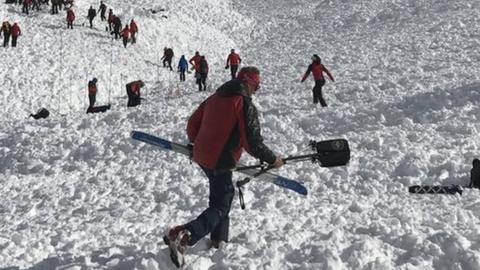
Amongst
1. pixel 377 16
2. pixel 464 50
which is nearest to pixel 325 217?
pixel 464 50

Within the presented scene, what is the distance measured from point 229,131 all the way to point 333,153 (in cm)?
139

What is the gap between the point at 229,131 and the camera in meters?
5.11

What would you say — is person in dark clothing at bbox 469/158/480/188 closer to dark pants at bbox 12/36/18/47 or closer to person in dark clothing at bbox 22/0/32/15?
dark pants at bbox 12/36/18/47

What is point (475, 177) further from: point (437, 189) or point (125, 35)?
point (125, 35)

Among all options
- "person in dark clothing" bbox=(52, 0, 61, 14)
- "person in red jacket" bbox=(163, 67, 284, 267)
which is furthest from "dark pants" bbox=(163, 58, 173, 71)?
"person in red jacket" bbox=(163, 67, 284, 267)

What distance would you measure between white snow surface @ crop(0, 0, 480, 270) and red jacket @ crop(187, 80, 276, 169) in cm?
106

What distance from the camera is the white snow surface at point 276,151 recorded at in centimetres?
583

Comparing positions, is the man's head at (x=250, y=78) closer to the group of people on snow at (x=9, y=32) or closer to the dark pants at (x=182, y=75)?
the dark pants at (x=182, y=75)

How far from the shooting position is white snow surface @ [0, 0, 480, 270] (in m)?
5.83

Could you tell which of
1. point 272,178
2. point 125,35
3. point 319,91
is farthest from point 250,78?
point 125,35

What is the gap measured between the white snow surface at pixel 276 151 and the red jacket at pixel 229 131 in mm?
1057

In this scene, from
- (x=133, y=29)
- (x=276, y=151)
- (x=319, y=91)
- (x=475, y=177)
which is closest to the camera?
(x=475, y=177)

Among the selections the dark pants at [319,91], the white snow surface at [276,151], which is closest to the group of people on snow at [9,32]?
the white snow surface at [276,151]

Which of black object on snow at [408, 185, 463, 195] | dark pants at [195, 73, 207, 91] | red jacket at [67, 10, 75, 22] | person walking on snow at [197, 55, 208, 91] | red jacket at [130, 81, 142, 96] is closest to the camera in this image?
black object on snow at [408, 185, 463, 195]
